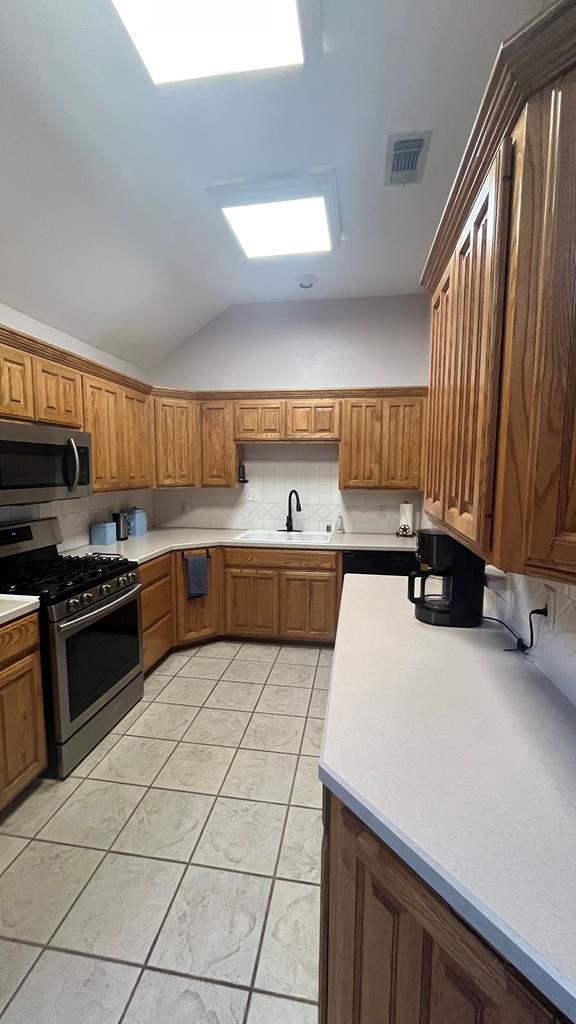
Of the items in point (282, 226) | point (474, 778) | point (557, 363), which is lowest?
point (474, 778)

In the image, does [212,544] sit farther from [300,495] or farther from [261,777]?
[261,777]

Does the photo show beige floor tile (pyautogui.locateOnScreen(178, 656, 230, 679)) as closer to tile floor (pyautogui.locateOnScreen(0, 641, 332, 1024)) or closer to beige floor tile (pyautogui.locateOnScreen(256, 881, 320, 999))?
tile floor (pyautogui.locateOnScreen(0, 641, 332, 1024))

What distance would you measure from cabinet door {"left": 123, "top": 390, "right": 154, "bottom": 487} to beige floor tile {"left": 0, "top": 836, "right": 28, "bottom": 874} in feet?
7.21

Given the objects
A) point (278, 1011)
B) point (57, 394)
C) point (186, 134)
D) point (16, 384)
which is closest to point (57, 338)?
point (57, 394)

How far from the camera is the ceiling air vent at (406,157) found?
1.94 metres

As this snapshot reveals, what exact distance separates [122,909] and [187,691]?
142 cm

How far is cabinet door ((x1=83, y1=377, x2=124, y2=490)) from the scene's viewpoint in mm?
2869

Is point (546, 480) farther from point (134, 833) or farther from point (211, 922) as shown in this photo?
point (134, 833)

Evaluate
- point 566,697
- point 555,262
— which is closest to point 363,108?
point 555,262

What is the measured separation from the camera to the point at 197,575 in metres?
3.39

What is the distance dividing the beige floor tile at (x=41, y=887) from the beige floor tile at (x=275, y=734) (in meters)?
0.88

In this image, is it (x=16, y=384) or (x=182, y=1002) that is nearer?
(x=182, y=1002)

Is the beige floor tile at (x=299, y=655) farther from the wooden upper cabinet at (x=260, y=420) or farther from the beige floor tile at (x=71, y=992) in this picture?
the beige floor tile at (x=71, y=992)

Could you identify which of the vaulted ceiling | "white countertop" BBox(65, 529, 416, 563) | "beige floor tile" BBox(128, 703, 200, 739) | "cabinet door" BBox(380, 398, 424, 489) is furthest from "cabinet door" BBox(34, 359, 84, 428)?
"cabinet door" BBox(380, 398, 424, 489)
